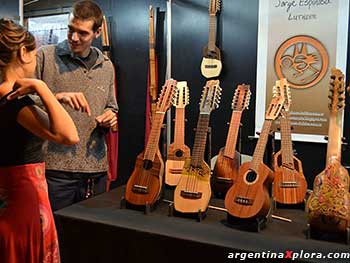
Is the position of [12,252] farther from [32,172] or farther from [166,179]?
[166,179]

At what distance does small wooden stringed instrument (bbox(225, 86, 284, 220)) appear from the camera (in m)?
1.67

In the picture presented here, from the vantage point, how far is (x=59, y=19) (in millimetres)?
3711

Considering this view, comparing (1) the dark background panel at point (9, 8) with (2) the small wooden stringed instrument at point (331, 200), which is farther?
(1) the dark background panel at point (9, 8)

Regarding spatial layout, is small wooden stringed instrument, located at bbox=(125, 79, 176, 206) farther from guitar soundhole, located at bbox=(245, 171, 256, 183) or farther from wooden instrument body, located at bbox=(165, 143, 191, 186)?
guitar soundhole, located at bbox=(245, 171, 256, 183)

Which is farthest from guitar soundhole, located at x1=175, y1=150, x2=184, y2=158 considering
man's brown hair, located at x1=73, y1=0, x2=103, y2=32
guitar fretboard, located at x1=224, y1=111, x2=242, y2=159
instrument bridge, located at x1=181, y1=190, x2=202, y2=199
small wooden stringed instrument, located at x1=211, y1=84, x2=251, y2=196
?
man's brown hair, located at x1=73, y1=0, x2=103, y2=32

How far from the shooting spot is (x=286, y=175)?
6.43ft

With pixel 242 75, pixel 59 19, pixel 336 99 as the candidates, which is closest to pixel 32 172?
pixel 336 99

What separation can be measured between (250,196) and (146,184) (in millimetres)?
516

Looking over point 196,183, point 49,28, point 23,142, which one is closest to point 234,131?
point 196,183

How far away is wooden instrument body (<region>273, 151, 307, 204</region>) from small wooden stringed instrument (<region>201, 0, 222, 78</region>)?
54.3 inches

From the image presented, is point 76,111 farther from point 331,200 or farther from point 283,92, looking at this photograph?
point 331,200

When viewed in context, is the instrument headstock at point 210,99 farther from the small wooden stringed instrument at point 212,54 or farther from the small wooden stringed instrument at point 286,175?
the small wooden stringed instrument at point 212,54

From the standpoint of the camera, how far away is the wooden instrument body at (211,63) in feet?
10.3

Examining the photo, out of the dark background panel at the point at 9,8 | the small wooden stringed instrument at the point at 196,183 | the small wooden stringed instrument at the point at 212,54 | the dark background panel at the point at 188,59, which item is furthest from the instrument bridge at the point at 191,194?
the dark background panel at the point at 9,8
